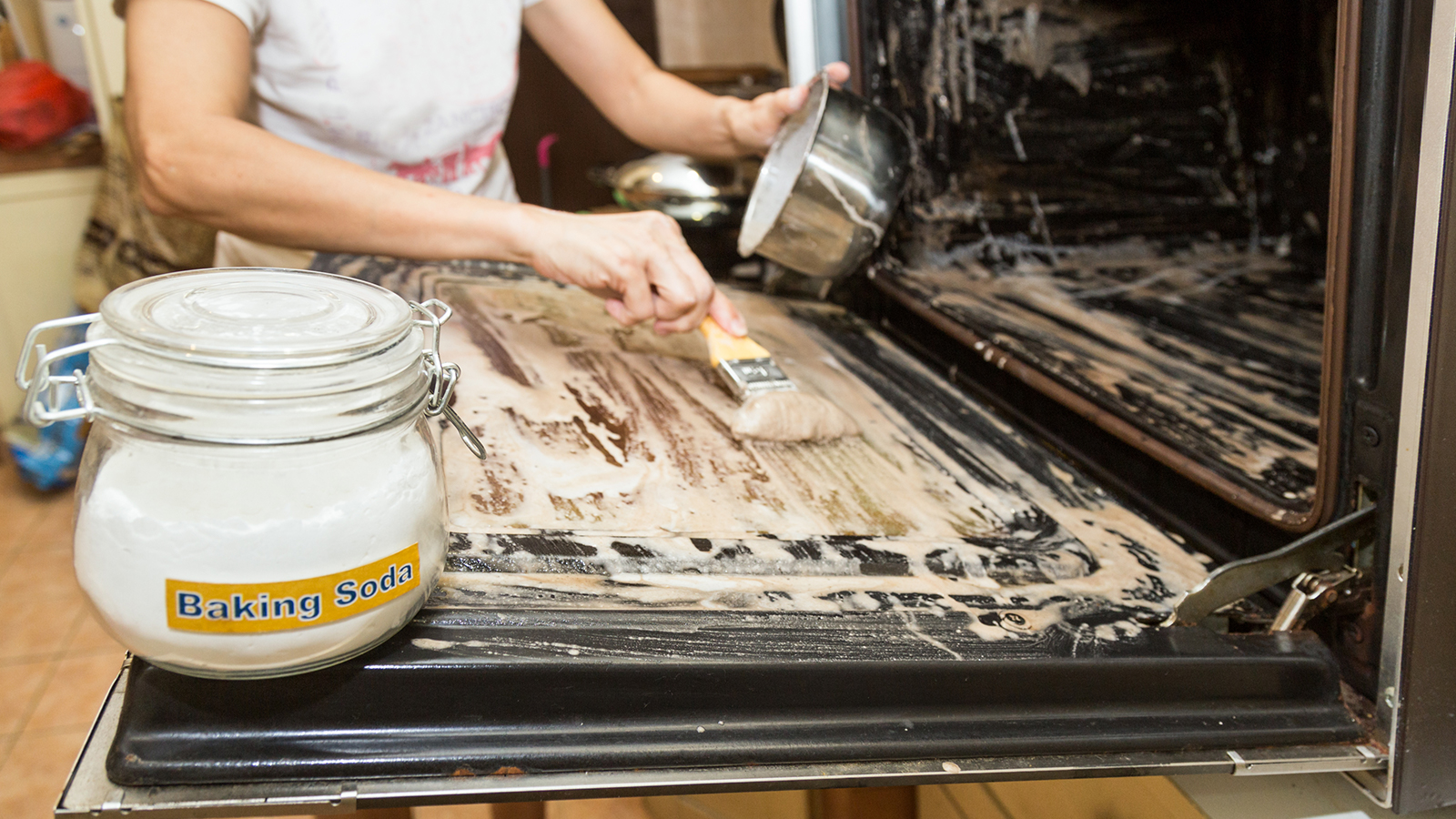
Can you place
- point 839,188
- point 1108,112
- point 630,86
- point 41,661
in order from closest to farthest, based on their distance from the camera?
1. point 839,188
2. point 1108,112
3. point 630,86
4. point 41,661

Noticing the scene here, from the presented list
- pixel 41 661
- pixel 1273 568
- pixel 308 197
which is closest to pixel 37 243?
pixel 41 661

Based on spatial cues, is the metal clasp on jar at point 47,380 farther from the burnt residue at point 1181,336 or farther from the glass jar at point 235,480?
the burnt residue at point 1181,336

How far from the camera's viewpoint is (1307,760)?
1.99 feet

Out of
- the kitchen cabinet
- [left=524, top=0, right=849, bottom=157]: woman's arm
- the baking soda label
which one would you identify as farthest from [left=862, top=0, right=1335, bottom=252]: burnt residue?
the kitchen cabinet

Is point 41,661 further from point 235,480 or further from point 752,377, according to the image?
point 235,480

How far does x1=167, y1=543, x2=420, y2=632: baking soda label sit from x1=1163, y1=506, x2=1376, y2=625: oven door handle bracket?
53 cm

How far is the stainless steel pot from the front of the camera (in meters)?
1.02

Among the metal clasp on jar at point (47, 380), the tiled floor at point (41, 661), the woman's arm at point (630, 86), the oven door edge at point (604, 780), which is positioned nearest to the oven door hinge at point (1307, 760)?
the oven door edge at point (604, 780)

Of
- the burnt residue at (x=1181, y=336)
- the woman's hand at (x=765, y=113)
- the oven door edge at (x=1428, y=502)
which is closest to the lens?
the oven door edge at (x=1428, y=502)

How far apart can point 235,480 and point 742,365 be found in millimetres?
542

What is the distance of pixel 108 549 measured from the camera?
442mm

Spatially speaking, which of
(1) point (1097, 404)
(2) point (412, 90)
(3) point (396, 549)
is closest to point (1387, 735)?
(1) point (1097, 404)

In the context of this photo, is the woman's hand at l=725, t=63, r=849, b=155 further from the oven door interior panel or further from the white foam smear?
the oven door interior panel

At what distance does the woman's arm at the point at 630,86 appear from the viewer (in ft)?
4.50
